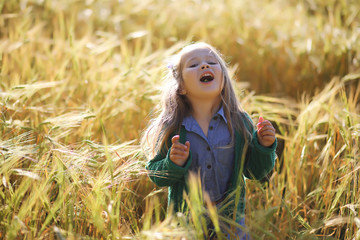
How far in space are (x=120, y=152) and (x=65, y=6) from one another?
2202mm

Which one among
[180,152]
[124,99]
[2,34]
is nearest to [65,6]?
[2,34]

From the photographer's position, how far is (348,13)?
3209 millimetres

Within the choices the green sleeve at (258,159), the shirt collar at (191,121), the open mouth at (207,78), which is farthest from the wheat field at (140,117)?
the open mouth at (207,78)

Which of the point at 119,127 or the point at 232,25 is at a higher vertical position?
the point at 232,25

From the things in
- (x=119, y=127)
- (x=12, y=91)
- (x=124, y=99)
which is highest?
(x=12, y=91)

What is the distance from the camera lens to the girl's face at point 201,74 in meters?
1.32

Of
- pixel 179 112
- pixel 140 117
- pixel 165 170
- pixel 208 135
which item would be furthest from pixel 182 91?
pixel 140 117

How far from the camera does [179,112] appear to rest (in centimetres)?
139

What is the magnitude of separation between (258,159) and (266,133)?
112 millimetres

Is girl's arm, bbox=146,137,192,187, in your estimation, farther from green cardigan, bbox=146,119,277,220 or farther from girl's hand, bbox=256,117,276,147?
girl's hand, bbox=256,117,276,147

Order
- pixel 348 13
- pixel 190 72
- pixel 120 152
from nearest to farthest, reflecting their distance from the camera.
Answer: pixel 190 72 < pixel 120 152 < pixel 348 13

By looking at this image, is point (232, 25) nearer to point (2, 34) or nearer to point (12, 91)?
point (2, 34)

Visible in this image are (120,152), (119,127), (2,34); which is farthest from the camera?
(2,34)

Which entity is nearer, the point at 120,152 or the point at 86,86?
the point at 120,152
